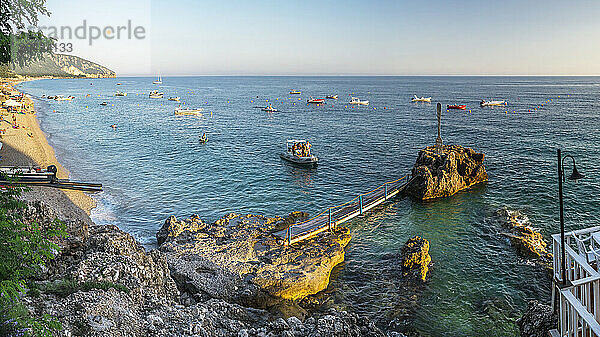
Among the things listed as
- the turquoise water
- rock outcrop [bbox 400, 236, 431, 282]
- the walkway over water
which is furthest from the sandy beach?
rock outcrop [bbox 400, 236, 431, 282]

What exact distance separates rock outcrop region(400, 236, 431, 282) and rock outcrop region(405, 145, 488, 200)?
1271cm

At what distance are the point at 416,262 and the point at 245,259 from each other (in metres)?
9.45

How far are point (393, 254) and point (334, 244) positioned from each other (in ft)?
12.3

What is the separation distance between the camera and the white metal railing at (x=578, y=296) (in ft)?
33.2

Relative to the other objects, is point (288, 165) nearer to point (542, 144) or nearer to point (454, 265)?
point (454, 265)

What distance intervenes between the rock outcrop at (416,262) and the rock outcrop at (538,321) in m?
6.18

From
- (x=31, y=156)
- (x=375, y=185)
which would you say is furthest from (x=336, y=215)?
(x=31, y=156)

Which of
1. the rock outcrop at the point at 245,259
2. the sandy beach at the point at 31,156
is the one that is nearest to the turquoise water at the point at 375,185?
the rock outcrop at the point at 245,259

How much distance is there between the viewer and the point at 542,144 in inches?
2239

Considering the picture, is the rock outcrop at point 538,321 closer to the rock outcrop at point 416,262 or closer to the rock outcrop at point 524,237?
the rock outcrop at point 416,262

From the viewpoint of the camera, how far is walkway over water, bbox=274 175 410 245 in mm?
24314

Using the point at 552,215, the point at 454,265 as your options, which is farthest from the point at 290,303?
the point at 552,215

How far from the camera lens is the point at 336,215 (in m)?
28.7

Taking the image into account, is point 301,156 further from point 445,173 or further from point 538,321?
point 538,321
